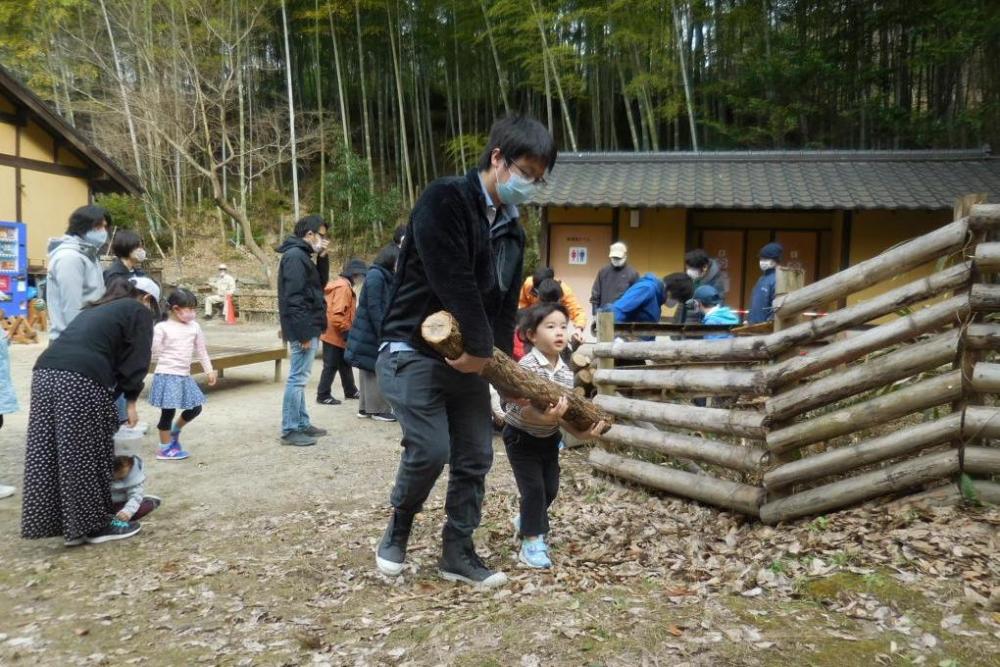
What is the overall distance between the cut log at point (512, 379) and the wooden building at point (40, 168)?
14.8m

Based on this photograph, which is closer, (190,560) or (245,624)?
(245,624)

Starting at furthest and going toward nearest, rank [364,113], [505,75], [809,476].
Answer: [364,113]
[505,75]
[809,476]

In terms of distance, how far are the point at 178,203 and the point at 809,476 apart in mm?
25160

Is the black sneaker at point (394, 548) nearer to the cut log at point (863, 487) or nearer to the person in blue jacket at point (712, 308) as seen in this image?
the cut log at point (863, 487)

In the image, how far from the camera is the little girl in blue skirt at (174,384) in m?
5.54

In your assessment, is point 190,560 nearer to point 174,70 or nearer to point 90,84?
point 174,70

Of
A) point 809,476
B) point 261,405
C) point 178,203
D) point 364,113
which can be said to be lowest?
point 261,405

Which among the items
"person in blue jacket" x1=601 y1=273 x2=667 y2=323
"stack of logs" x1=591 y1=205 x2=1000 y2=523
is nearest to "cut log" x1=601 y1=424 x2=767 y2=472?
"stack of logs" x1=591 y1=205 x2=1000 y2=523

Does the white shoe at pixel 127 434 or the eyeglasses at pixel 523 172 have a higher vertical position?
the eyeglasses at pixel 523 172

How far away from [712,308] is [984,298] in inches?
131

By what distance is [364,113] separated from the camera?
24672 millimetres

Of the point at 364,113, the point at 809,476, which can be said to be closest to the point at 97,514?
the point at 809,476

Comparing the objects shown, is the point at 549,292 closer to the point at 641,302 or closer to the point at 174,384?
the point at 641,302

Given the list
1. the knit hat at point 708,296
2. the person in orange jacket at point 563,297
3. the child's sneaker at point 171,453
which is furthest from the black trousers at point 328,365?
the knit hat at point 708,296
